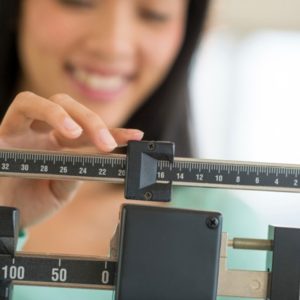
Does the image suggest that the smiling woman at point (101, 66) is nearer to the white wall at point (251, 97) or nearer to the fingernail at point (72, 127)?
the fingernail at point (72, 127)

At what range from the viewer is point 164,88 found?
1.76 m

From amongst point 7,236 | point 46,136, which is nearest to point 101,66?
point 46,136

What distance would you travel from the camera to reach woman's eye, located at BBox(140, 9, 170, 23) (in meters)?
1.62

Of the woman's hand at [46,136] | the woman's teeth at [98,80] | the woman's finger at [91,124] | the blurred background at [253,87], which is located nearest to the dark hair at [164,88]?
the woman's teeth at [98,80]

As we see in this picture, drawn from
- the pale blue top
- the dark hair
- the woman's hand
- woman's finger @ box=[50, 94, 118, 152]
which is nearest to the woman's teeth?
the dark hair

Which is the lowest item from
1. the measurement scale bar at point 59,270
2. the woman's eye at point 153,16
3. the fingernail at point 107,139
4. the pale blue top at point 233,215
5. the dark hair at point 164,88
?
the measurement scale bar at point 59,270

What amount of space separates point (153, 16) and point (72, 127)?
2.73ft

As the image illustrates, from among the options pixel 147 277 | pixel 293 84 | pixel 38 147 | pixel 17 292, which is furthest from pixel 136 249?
pixel 293 84

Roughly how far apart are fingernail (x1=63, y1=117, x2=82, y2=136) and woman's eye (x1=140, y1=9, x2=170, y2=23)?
811 millimetres

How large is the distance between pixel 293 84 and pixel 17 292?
2.21m

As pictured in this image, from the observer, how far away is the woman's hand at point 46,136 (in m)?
0.89

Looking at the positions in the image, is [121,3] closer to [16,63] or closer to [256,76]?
[16,63]

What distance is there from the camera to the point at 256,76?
327 centimetres

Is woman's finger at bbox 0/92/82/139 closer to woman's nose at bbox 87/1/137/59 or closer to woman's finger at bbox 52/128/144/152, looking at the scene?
woman's finger at bbox 52/128/144/152
